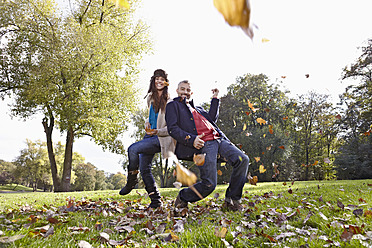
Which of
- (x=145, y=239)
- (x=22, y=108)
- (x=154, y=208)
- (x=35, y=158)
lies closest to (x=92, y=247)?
(x=145, y=239)

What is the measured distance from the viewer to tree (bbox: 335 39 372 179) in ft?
66.8

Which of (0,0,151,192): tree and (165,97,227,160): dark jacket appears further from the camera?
(0,0,151,192): tree

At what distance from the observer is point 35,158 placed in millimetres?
37469

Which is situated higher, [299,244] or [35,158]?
[35,158]

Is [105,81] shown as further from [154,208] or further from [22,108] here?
[154,208]

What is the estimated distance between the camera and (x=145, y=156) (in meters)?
3.97

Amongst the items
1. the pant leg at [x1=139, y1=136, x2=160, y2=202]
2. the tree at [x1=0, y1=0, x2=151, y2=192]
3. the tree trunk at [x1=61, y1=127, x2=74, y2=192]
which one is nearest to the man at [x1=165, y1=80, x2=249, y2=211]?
the pant leg at [x1=139, y1=136, x2=160, y2=202]

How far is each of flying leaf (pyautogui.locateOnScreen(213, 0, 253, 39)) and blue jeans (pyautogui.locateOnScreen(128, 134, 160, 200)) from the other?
330 centimetres

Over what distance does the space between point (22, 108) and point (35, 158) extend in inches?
1024

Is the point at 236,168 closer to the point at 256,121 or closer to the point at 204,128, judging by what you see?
the point at 204,128

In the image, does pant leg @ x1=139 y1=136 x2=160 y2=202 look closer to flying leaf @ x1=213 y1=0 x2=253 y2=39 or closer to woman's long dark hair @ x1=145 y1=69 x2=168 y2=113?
woman's long dark hair @ x1=145 y1=69 x2=168 y2=113

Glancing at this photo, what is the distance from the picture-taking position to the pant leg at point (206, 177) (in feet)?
10.4

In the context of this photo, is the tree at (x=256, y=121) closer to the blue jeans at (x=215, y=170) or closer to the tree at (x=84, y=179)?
the blue jeans at (x=215, y=170)

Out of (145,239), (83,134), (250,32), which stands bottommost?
(145,239)
